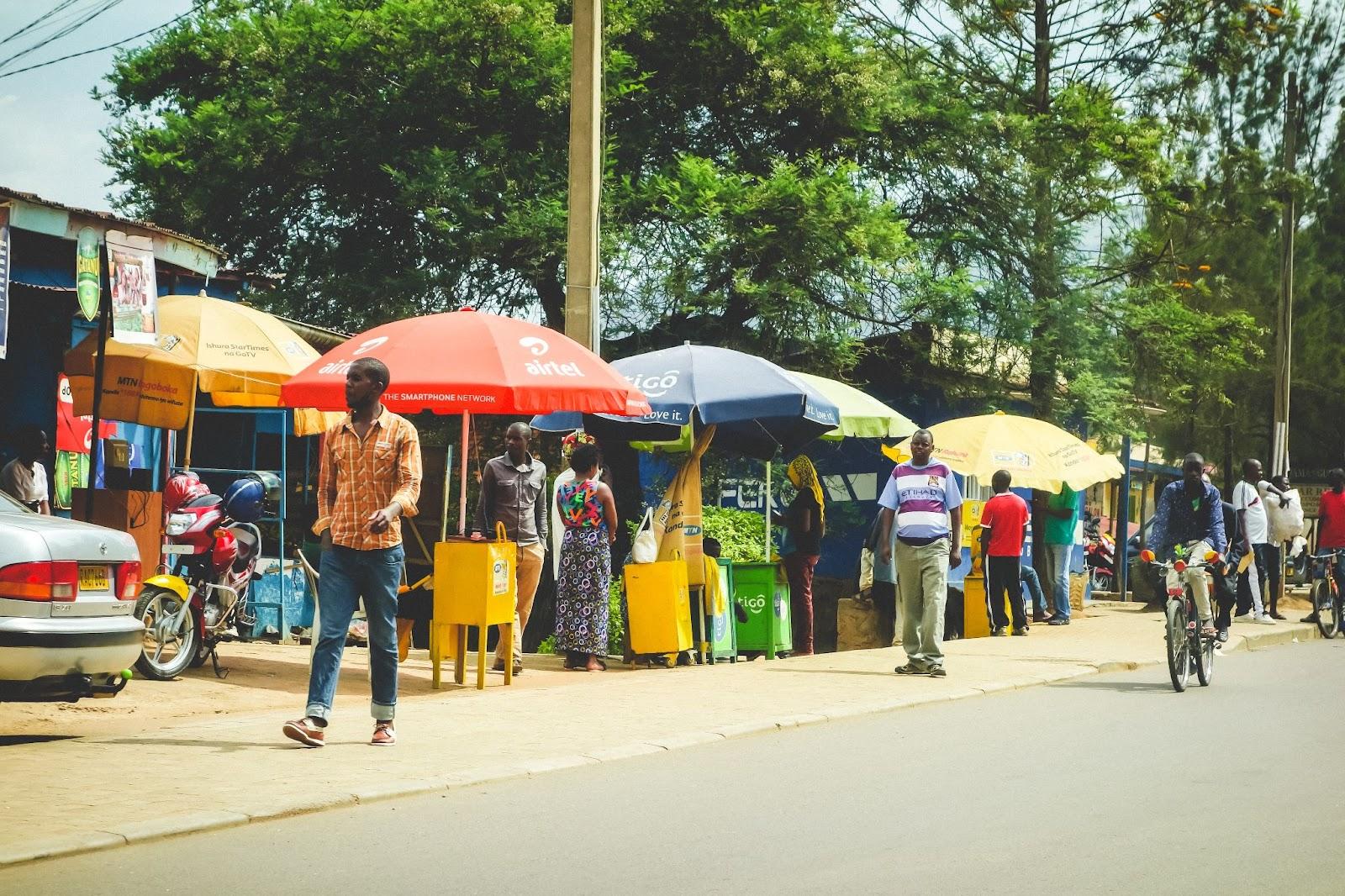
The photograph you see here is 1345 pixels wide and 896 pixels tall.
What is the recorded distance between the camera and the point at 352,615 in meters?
8.36

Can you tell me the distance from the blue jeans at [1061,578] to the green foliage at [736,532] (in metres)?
4.02

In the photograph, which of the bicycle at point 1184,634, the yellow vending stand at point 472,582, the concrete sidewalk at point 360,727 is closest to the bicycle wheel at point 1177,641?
the bicycle at point 1184,634

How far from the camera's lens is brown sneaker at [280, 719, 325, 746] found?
8.15 m

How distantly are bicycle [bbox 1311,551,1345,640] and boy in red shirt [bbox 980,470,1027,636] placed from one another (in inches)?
145

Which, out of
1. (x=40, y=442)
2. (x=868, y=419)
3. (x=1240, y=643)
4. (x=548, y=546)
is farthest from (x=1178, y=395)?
(x=40, y=442)

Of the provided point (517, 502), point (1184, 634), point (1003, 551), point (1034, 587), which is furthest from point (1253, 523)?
point (517, 502)

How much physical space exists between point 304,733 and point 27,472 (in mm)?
5777

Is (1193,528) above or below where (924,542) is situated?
above

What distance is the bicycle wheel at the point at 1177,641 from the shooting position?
11812 millimetres

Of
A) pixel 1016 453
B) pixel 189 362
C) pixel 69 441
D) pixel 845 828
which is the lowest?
pixel 845 828

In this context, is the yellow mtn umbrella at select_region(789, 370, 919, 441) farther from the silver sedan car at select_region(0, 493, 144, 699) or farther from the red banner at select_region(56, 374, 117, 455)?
the silver sedan car at select_region(0, 493, 144, 699)

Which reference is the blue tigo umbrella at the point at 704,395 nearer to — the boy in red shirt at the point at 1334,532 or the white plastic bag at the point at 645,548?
the white plastic bag at the point at 645,548

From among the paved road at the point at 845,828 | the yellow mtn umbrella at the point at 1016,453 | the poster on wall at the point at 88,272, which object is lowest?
the paved road at the point at 845,828

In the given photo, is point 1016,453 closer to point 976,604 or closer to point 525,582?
point 976,604
